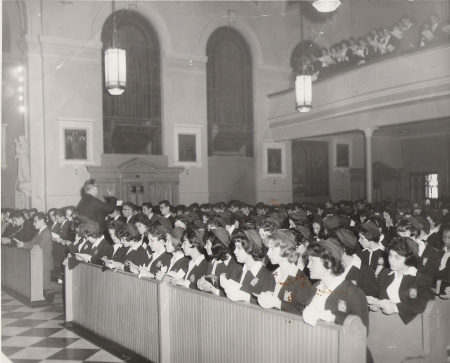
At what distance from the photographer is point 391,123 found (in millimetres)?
12953

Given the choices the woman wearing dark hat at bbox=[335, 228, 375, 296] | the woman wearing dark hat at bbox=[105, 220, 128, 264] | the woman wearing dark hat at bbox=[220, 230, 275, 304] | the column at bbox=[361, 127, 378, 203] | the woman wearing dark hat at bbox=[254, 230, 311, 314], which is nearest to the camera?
the woman wearing dark hat at bbox=[254, 230, 311, 314]

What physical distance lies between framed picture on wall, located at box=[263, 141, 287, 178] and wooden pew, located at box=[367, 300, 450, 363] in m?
15.3

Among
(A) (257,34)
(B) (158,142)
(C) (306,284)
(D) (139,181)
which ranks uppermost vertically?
(A) (257,34)

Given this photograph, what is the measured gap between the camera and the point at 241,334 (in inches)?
154

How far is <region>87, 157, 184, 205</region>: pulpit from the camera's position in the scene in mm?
15562

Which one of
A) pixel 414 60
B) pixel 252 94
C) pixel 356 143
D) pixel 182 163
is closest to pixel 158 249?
pixel 414 60

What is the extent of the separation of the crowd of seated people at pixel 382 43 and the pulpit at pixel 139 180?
21.0ft

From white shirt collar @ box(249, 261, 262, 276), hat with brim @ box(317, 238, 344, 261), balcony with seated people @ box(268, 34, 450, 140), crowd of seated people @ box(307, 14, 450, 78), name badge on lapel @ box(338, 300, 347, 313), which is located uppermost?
crowd of seated people @ box(307, 14, 450, 78)

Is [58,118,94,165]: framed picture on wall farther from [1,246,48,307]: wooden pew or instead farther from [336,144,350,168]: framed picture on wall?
[336,144,350,168]: framed picture on wall

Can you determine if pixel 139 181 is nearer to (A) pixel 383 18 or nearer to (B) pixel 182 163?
(B) pixel 182 163

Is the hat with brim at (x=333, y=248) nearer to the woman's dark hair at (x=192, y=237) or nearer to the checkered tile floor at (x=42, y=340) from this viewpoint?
the woman's dark hair at (x=192, y=237)

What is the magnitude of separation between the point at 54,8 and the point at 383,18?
13.7 metres

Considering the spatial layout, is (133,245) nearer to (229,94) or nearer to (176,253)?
(176,253)

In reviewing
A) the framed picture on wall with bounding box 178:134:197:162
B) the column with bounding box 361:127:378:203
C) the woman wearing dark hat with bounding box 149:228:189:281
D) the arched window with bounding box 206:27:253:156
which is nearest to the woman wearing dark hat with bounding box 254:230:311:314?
the woman wearing dark hat with bounding box 149:228:189:281
